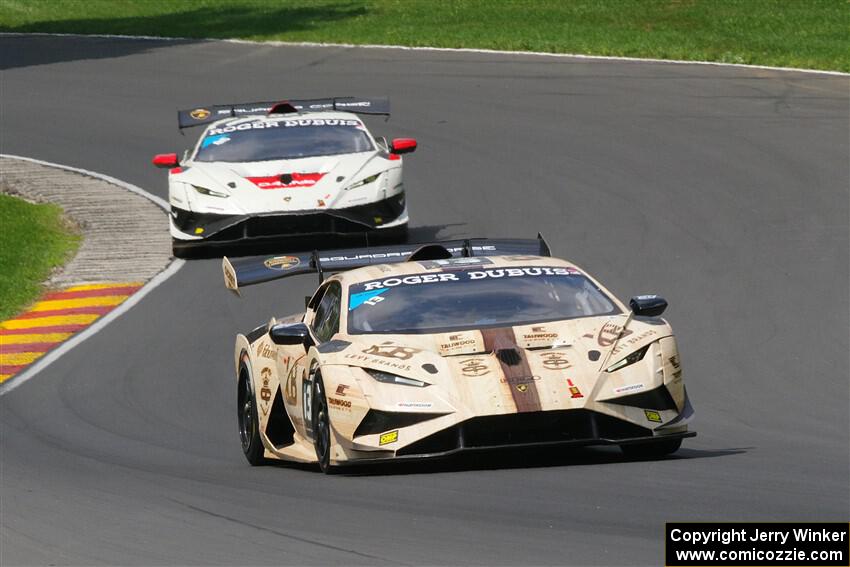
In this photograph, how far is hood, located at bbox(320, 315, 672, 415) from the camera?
9.16 m

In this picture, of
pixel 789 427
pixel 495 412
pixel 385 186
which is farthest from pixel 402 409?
pixel 385 186

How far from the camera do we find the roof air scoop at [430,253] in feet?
37.8

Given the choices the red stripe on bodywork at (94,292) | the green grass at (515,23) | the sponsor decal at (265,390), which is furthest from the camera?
the green grass at (515,23)

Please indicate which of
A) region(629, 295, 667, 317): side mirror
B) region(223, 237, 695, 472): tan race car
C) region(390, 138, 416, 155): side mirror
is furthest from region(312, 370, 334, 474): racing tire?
region(390, 138, 416, 155): side mirror

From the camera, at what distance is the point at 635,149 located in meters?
25.3

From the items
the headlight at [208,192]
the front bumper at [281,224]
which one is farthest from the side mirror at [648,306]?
the headlight at [208,192]

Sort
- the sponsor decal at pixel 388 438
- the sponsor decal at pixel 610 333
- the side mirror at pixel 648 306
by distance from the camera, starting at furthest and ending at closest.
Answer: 1. the side mirror at pixel 648 306
2. the sponsor decal at pixel 610 333
3. the sponsor decal at pixel 388 438

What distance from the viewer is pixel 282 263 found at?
11.7 metres

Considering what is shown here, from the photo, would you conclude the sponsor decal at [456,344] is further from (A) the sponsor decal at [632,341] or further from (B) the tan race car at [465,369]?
(A) the sponsor decal at [632,341]

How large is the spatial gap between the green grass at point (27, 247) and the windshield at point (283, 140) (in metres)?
2.18

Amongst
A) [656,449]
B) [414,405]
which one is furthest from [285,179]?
[414,405]

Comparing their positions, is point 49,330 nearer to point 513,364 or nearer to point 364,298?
point 364,298

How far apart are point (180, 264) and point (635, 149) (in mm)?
7987

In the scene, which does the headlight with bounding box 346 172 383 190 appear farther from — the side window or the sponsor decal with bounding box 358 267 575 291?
the sponsor decal with bounding box 358 267 575 291
